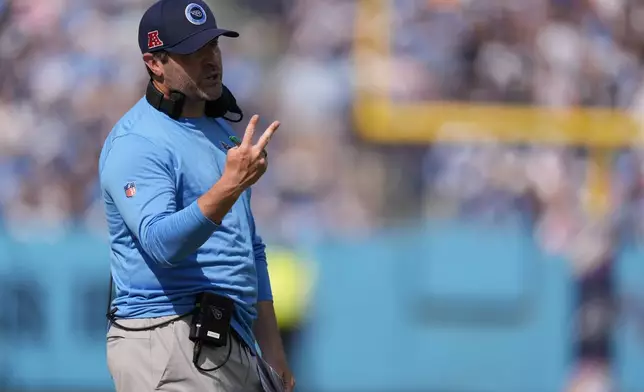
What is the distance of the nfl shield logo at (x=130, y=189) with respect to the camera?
3148mm

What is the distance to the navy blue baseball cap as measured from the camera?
330 centimetres

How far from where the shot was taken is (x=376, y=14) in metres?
8.49

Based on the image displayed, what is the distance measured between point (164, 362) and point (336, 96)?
5.10 meters

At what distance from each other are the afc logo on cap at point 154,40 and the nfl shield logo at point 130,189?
1.37 feet

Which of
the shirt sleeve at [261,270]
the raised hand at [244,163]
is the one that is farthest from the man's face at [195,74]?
the shirt sleeve at [261,270]

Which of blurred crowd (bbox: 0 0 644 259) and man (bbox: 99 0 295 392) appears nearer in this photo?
man (bbox: 99 0 295 392)

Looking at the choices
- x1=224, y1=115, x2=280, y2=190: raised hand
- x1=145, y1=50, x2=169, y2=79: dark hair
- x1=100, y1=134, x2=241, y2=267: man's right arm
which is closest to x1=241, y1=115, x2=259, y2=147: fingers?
x1=224, y1=115, x2=280, y2=190: raised hand

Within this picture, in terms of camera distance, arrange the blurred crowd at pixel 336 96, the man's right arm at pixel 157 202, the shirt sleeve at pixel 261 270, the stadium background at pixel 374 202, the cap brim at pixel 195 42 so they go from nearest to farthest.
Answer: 1. the man's right arm at pixel 157 202
2. the cap brim at pixel 195 42
3. the shirt sleeve at pixel 261 270
4. the stadium background at pixel 374 202
5. the blurred crowd at pixel 336 96

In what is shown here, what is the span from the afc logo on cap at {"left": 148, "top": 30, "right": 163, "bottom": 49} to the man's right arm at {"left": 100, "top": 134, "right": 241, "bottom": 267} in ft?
0.89

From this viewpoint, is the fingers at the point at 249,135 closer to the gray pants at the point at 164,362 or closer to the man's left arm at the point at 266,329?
the gray pants at the point at 164,362

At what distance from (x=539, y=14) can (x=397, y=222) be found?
6.02 feet

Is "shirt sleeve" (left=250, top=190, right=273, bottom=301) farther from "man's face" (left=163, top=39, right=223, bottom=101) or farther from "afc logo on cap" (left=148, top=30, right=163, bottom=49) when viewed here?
"afc logo on cap" (left=148, top=30, right=163, bottom=49)

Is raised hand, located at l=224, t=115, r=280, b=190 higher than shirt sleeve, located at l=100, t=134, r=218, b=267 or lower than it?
higher

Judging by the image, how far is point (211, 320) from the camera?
3295mm
